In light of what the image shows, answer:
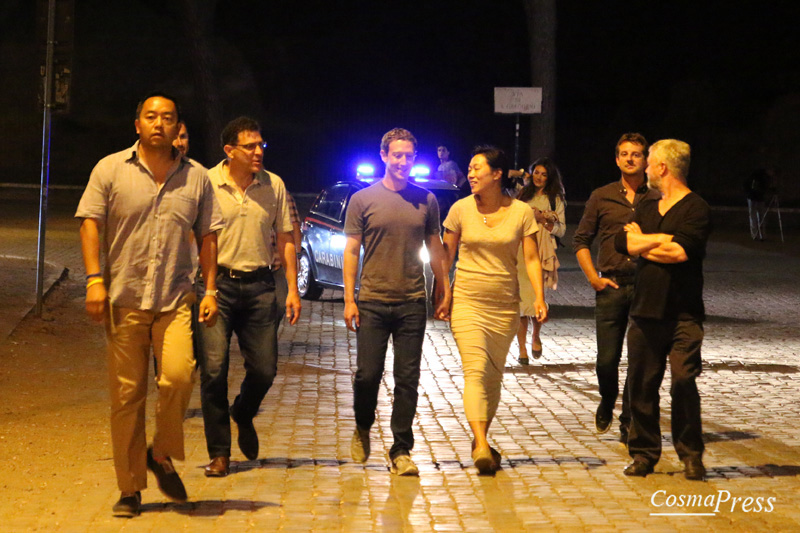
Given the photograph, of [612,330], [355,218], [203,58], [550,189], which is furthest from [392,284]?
[203,58]

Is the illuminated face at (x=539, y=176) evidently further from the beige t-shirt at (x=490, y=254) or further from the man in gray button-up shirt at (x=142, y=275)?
the man in gray button-up shirt at (x=142, y=275)

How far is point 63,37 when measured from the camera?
1318cm

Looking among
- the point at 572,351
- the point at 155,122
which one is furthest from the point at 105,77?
the point at 155,122

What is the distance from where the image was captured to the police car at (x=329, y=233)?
15359mm

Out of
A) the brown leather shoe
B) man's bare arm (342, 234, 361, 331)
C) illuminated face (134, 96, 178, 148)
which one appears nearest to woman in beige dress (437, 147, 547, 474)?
man's bare arm (342, 234, 361, 331)

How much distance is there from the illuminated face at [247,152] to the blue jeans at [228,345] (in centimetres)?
62

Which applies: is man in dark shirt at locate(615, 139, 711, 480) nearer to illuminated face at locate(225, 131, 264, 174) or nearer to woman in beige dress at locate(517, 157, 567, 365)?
illuminated face at locate(225, 131, 264, 174)

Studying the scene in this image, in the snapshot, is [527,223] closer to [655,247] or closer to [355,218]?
[655,247]

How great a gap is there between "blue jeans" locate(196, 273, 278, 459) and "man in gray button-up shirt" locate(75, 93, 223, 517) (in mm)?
732

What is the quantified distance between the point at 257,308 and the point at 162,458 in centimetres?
110

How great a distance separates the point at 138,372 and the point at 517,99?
1488 centimetres

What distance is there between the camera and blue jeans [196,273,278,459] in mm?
6598

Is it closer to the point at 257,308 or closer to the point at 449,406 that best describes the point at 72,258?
the point at 449,406

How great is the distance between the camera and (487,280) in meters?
6.99
